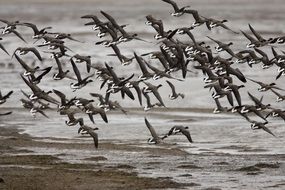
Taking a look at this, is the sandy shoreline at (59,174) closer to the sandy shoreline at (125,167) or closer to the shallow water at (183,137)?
the sandy shoreline at (125,167)

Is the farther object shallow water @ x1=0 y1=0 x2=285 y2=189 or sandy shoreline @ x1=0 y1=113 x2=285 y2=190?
shallow water @ x1=0 y1=0 x2=285 y2=189

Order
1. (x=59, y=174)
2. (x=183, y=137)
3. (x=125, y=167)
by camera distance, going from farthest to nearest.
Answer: (x=183, y=137)
(x=125, y=167)
(x=59, y=174)

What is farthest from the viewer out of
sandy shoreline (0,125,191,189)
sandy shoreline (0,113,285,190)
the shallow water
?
the shallow water

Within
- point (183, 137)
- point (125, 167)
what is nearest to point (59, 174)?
point (125, 167)

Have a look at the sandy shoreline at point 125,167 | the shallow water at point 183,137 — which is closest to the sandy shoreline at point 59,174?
the sandy shoreline at point 125,167

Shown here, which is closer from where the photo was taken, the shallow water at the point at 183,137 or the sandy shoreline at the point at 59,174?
the sandy shoreline at the point at 59,174

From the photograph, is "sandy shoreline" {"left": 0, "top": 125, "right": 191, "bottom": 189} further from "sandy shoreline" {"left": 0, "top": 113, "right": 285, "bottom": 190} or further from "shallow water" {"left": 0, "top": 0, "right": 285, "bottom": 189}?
"shallow water" {"left": 0, "top": 0, "right": 285, "bottom": 189}

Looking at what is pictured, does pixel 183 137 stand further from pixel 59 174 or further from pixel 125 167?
pixel 59 174

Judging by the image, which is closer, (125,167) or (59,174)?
(59,174)

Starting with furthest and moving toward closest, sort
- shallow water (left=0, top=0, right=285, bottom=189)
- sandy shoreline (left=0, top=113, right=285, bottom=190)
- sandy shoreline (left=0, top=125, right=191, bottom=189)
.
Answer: shallow water (left=0, top=0, right=285, bottom=189) < sandy shoreline (left=0, top=113, right=285, bottom=190) < sandy shoreline (left=0, top=125, right=191, bottom=189)

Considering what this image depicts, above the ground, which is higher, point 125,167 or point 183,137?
point 125,167

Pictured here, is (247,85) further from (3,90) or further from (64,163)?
(64,163)

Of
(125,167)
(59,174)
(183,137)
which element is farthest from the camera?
(183,137)

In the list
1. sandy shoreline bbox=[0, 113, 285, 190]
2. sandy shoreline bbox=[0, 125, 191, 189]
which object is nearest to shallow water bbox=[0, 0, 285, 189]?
sandy shoreline bbox=[0, 113, 285, 190]
